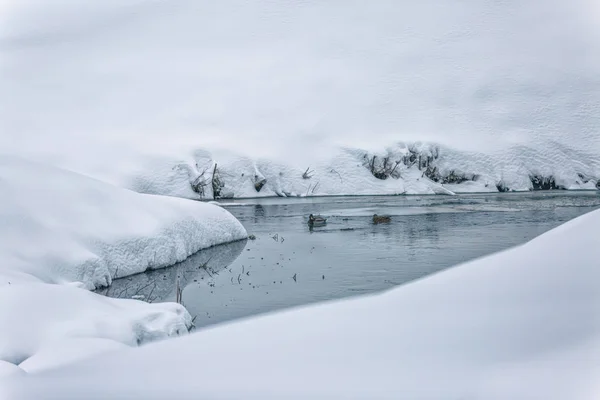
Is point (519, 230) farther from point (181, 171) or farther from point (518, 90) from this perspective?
point (518, 90)

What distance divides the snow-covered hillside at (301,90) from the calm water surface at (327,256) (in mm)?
18363

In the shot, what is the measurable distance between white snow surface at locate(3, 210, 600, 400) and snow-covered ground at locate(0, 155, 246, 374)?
127 centimetres

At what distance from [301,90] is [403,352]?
83.7m

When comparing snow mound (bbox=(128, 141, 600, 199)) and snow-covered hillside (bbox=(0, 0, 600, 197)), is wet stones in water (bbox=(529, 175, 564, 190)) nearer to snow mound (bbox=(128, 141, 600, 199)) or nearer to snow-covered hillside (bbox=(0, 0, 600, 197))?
snow mound (bbox=(128, 141, 600, 199))

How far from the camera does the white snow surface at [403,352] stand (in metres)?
3.48

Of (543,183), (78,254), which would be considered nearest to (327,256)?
(78,254)

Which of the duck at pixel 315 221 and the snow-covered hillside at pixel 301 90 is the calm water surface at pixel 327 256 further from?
the snow-covered hillside at pixel 301 90

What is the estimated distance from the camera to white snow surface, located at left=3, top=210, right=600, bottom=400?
11.4ft

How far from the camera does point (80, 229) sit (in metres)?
14.2

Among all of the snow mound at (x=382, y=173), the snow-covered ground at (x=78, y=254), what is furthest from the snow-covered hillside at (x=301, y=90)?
the snow-covered ground at (x=78, y=254)

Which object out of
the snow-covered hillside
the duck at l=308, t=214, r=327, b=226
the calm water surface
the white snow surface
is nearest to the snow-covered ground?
the calm water surface

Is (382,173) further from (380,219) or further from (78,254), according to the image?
(78,254)

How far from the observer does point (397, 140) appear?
61125 millimetres

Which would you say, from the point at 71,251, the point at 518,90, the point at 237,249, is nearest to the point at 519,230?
the point at 237,249
